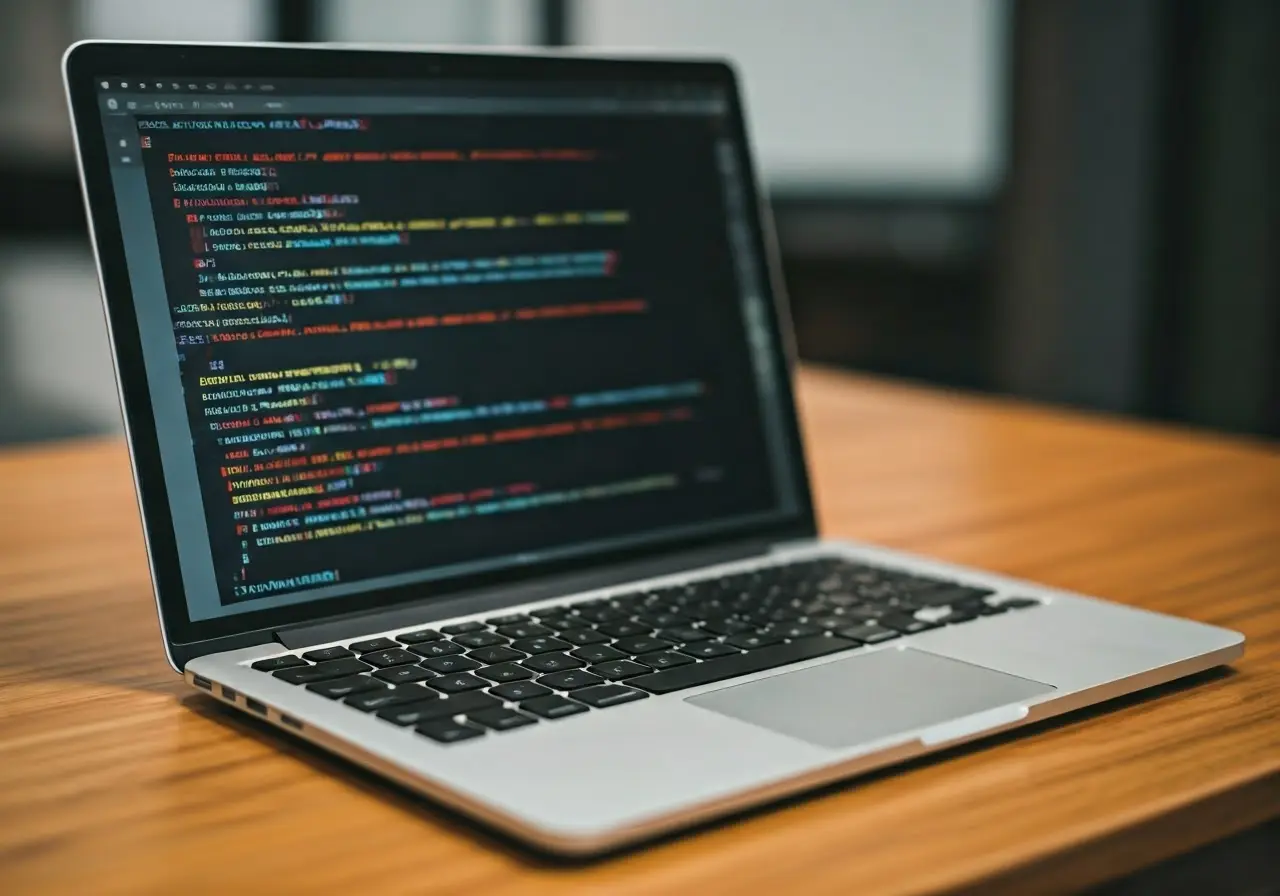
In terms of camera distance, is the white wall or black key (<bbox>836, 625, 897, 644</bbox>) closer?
black key (<bbox>836, 625, 897, 644</bbox>)

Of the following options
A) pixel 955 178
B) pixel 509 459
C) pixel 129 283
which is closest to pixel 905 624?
pixel 509 459

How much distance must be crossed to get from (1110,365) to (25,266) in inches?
93.1

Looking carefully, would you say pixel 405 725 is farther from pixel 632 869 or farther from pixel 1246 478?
pixel 1246 478

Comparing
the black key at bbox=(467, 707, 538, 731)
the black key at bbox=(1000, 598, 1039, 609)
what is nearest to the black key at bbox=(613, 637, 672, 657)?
the black key at bbox=(467, 707, 538, 731)

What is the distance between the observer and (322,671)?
25.1 inches

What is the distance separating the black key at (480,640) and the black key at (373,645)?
0.03m

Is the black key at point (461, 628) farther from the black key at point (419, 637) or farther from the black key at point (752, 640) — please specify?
the black key at point (752, 640)

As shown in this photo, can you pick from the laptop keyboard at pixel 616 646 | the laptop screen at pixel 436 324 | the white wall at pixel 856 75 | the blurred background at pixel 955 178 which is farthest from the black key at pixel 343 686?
the white wall at pixel 856 75

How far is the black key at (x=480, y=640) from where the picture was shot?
2.22 ft

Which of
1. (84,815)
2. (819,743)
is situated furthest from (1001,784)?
(84,815)

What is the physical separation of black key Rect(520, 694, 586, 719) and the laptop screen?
0.58ft

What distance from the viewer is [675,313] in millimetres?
905

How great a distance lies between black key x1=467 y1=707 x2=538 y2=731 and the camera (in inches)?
22.5

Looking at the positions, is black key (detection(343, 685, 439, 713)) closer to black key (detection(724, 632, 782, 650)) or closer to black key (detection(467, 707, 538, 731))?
black key (detection(467, 707, 538, 731))
